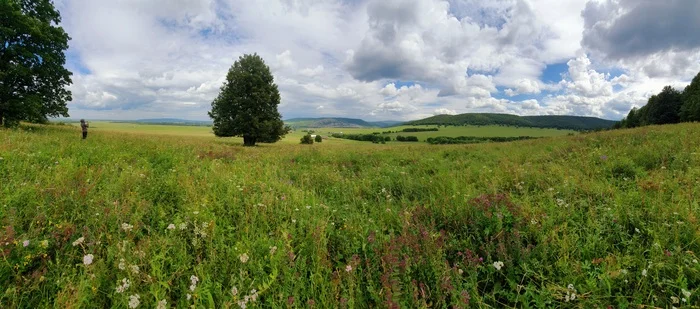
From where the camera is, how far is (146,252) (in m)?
3.08

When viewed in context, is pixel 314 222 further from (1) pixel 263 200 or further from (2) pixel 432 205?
(2) pixel 432 205

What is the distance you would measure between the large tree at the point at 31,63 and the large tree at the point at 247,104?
13.1 metres

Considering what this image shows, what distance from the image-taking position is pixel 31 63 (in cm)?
1802

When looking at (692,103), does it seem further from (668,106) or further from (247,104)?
(247,104)

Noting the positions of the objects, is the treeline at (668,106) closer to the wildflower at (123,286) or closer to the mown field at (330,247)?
the mown field at (330,247)

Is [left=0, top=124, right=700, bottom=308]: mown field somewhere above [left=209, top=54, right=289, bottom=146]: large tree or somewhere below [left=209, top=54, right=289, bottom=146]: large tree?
below

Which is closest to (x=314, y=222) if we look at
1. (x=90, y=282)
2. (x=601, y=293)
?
(x=90, y=282)

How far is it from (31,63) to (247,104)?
16.4m

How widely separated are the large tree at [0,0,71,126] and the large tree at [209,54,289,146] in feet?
43.0

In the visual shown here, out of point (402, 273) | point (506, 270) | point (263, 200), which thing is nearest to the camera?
point (402, 273)

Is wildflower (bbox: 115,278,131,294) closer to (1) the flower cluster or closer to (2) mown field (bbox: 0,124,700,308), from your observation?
(2) mown field (bbox: 0,124,700,308)

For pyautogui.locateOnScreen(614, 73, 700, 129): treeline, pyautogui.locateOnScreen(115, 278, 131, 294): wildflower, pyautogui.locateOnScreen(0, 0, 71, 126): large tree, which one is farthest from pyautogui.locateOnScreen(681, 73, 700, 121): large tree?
pyautogui.locateOnScreen(0, 0, 71, 126): large tree

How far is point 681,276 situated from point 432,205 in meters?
2.95

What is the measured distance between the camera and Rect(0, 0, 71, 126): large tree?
16709mm
